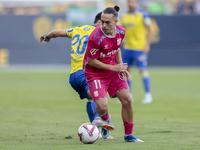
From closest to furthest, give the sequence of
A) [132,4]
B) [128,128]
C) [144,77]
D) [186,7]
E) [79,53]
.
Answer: [128,128], [79,53], [132,4], [144,77], [186,7]

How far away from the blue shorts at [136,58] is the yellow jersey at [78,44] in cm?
448

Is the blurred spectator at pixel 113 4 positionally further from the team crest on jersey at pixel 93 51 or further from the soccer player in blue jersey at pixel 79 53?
the team crest on jersey at pixel 93 51

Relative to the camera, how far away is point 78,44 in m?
6.49

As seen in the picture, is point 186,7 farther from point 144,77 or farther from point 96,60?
point 96,60

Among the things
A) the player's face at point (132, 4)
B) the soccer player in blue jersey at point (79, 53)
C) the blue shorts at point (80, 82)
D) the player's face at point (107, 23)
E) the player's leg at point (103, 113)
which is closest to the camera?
the player's face at point (107, 23)

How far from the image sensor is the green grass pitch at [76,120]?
5.34m

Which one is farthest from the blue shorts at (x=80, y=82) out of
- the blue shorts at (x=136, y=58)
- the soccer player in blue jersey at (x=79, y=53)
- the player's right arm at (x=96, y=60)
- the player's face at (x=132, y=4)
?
the player's face at (x=132, y=4)

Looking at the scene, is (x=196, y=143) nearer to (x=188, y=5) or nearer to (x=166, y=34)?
(x=166, y=34)

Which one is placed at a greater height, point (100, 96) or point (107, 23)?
point (107, 23)

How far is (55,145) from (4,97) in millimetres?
7231

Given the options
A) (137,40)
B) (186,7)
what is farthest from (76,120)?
(186,7)

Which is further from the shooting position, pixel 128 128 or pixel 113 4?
pixel 113 4

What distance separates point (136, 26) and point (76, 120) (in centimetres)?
431

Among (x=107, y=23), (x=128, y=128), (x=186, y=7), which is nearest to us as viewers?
(x=107, y=23)
